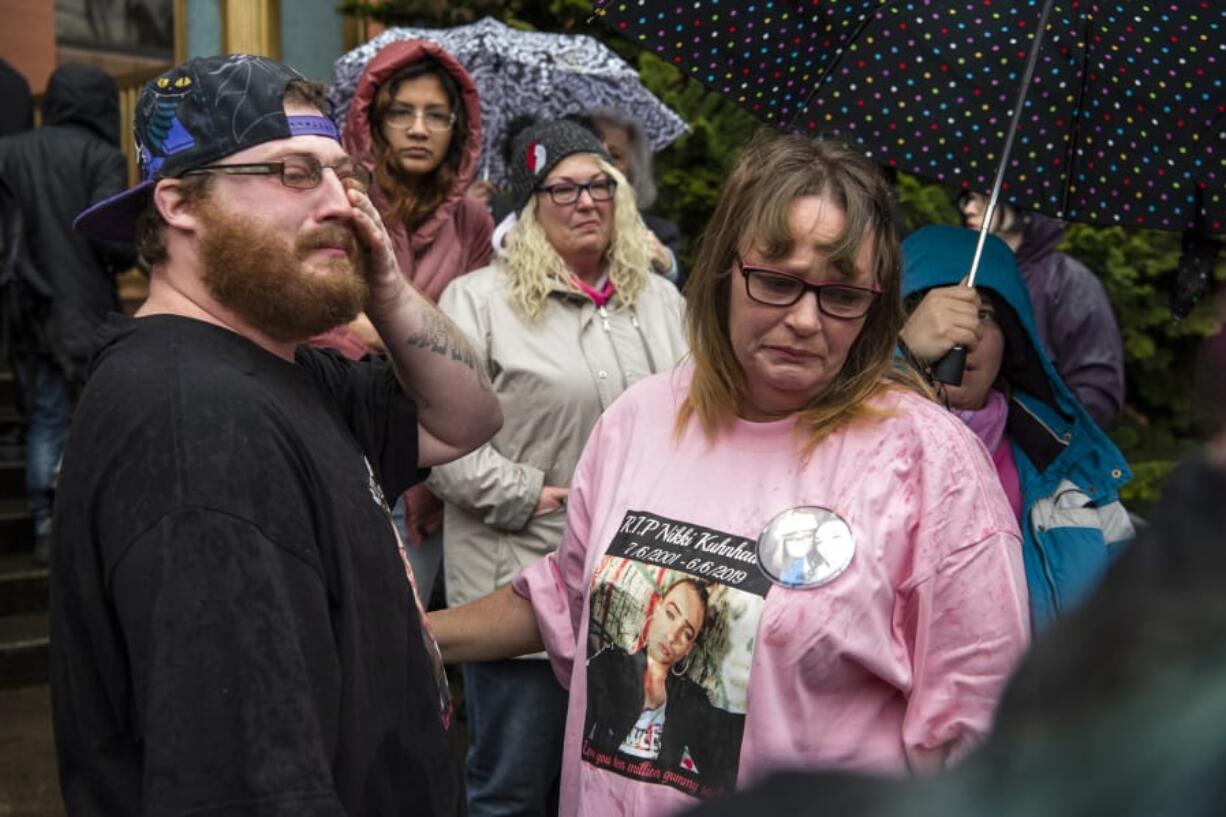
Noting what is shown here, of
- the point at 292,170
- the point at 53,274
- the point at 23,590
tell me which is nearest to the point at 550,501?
the point at 292,170

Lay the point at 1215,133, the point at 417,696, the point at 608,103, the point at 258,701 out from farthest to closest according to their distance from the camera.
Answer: the point at 608,103 → the point at 1215,133 → the point at 417,696 → the point at 258,701

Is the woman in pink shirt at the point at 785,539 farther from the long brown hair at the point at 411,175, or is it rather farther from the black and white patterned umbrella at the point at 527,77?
the black and white patterned umbrella at the point at 527,77

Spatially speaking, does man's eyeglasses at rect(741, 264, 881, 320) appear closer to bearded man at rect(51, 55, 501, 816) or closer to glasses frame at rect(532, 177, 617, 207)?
bearded man at rect(51, 55, 501, 816)

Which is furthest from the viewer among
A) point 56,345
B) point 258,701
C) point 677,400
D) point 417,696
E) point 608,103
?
point 56,345

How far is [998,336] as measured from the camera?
321 centimetres

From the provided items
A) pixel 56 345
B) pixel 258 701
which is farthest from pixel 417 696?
pixel 56 345

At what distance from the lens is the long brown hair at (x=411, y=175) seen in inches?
167

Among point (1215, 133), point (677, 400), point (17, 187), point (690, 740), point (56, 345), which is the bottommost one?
point (56, 345)

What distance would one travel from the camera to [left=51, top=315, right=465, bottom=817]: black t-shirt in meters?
1.64

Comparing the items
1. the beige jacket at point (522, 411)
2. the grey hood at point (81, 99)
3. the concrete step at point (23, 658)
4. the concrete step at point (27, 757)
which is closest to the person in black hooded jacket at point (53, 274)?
the grey hood at point (81, 99)

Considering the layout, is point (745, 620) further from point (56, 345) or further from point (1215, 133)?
point (56, 345)

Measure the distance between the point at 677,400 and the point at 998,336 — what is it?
41.7 inches

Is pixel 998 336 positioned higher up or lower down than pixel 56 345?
higher up

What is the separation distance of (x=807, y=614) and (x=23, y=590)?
17.0 feet
